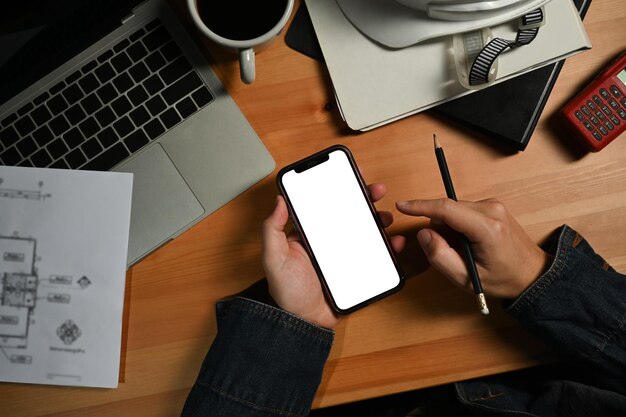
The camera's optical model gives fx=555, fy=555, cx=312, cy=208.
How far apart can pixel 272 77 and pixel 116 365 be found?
1.26ft

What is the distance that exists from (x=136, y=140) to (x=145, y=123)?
0.02m

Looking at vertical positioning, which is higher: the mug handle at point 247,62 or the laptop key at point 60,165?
the mug handle at point 247,62

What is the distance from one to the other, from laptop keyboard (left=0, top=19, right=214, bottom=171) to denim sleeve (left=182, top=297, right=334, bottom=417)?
0.23 meters

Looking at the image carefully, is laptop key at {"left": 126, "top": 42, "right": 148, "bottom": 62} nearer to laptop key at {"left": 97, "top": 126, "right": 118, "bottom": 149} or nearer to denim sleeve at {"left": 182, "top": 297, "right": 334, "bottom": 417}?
laptop key at {"left": 97, "top": 126, "right": 118, "bottom": 149}

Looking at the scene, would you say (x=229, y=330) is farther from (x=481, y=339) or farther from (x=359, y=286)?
(x=481, y=339)

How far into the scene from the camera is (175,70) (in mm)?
634

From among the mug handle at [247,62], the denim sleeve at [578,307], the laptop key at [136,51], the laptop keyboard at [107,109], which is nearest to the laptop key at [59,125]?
the laptop keyboard at [107,109]

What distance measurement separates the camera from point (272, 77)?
0.66 m

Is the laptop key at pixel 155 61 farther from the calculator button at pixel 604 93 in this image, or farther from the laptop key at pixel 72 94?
the calculator button at pixel 604 93

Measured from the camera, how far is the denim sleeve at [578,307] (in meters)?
0.62

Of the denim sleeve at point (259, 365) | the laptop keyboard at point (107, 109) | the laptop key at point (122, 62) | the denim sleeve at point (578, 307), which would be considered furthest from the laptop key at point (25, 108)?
the denim sleeve at point (578, 307)

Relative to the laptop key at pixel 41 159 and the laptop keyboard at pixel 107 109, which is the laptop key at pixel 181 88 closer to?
the laptop keyboard at pixel 107 109

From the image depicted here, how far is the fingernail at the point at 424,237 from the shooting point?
604 millimetres

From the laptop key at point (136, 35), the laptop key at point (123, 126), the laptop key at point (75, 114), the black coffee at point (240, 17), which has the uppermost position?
the black coffee at point (240, 17)
